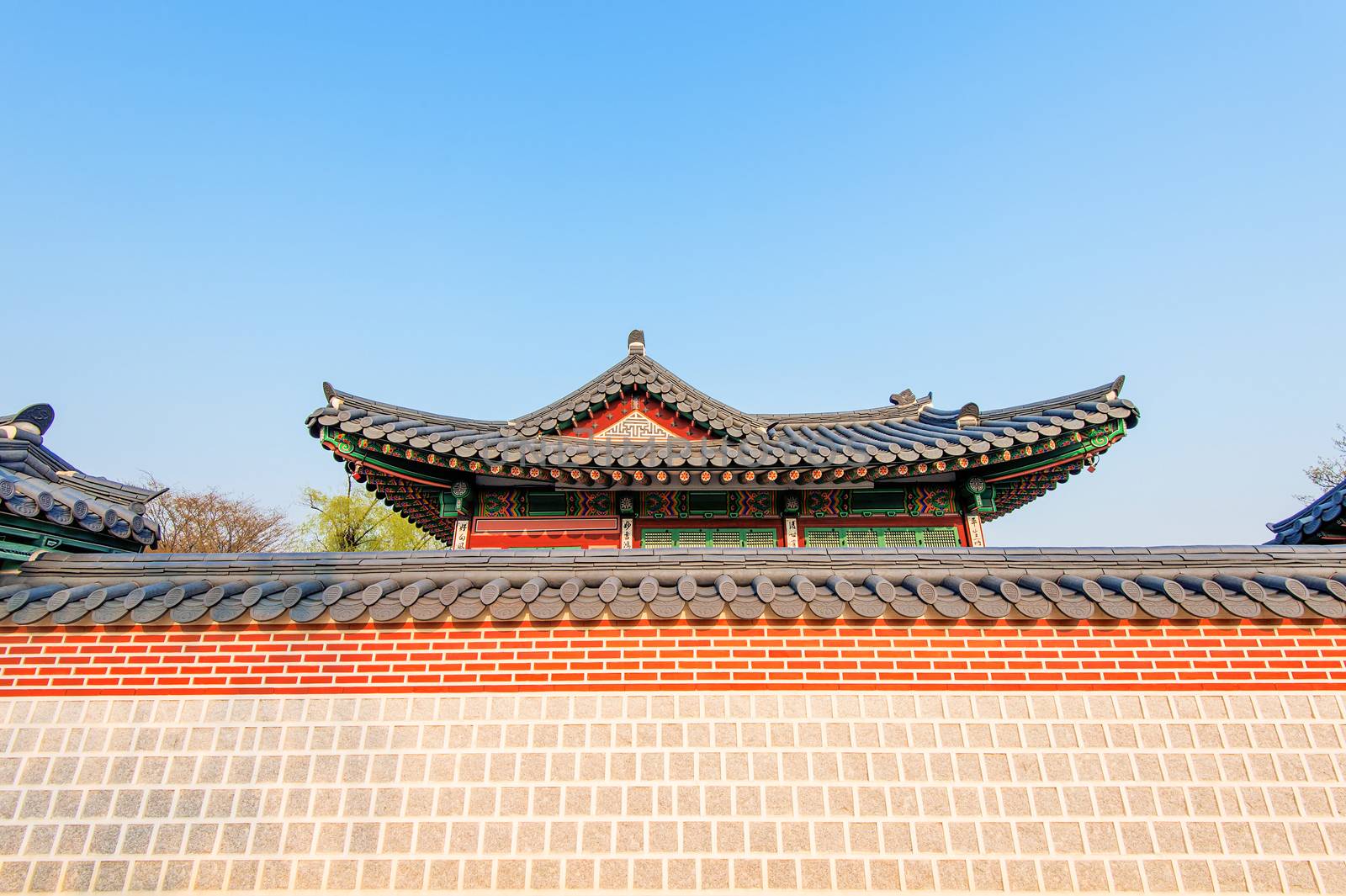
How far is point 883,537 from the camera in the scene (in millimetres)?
8055

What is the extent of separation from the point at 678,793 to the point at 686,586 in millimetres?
1168

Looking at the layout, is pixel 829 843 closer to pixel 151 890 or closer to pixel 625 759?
pixel 625 759

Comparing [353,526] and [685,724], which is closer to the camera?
[685,724]

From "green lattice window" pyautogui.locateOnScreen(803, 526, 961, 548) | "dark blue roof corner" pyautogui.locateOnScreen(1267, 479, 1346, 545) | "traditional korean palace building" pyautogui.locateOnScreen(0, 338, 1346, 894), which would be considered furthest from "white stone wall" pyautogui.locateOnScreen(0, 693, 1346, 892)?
"dark blue roof corner" pyautogui.locateOnScreen(1267, 479, 1346, 545)

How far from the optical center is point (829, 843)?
3594 mm

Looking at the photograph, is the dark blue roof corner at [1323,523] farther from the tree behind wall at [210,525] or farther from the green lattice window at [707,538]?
the tree behind wall at [210,525]

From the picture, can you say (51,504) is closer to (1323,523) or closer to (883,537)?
(883,537)

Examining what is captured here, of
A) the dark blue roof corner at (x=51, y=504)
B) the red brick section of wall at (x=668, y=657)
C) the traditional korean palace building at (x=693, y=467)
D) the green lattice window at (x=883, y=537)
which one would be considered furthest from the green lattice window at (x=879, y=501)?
the dark blue roof corner at (x=51, y=504)

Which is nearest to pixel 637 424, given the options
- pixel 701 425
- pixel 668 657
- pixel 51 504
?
pixel 701 425

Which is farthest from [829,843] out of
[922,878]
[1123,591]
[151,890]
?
[151,890]

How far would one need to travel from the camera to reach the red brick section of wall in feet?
12.6

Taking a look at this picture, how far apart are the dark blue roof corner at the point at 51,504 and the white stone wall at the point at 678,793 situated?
4.04 feet

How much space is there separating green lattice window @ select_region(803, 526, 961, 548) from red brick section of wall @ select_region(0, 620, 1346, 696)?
4045 mm

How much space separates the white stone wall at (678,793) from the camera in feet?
11.7
